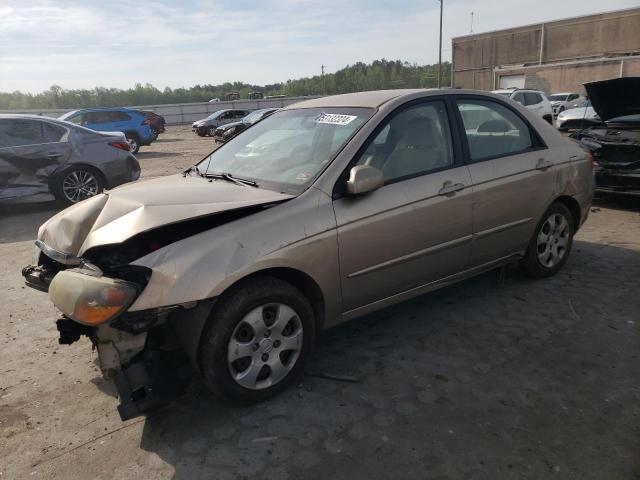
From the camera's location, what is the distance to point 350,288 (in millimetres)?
3137

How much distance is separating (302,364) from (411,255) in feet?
3.37

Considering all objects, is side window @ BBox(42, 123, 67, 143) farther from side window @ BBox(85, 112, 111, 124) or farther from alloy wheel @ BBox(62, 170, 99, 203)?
side window @ BBox(85, 112, 111, 124)

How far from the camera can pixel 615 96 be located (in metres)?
6.73

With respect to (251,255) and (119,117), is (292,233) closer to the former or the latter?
(251,255)

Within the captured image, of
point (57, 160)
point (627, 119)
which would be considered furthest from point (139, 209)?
point (627, 119)

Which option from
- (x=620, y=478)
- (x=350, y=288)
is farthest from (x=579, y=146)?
(x=620, y=478)

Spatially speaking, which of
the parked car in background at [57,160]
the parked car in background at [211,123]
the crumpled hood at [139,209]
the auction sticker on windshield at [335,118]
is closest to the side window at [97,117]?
the parked car in background at [211,123]

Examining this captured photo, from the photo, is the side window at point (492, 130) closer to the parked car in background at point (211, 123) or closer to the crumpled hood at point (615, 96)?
the crumpled hood at point (615, 96)

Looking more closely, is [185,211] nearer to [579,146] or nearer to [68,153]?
[579,146]

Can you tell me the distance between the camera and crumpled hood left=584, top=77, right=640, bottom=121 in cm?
641

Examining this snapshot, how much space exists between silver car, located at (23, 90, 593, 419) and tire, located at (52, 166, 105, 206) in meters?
5.05

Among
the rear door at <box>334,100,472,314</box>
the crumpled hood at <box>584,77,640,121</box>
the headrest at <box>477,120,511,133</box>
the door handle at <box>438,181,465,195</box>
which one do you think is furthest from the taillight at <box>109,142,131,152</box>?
the crumpled hood at <box>584,77,640,121</box>

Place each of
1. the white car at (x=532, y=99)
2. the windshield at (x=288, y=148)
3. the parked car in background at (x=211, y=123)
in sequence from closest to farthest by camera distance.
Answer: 1. the windshield at (x=288, y=148)
2. the white car at (x=532, y=99)
3. the parked car in background at (x=211, y=123)

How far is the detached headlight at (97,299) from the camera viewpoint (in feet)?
7.87
